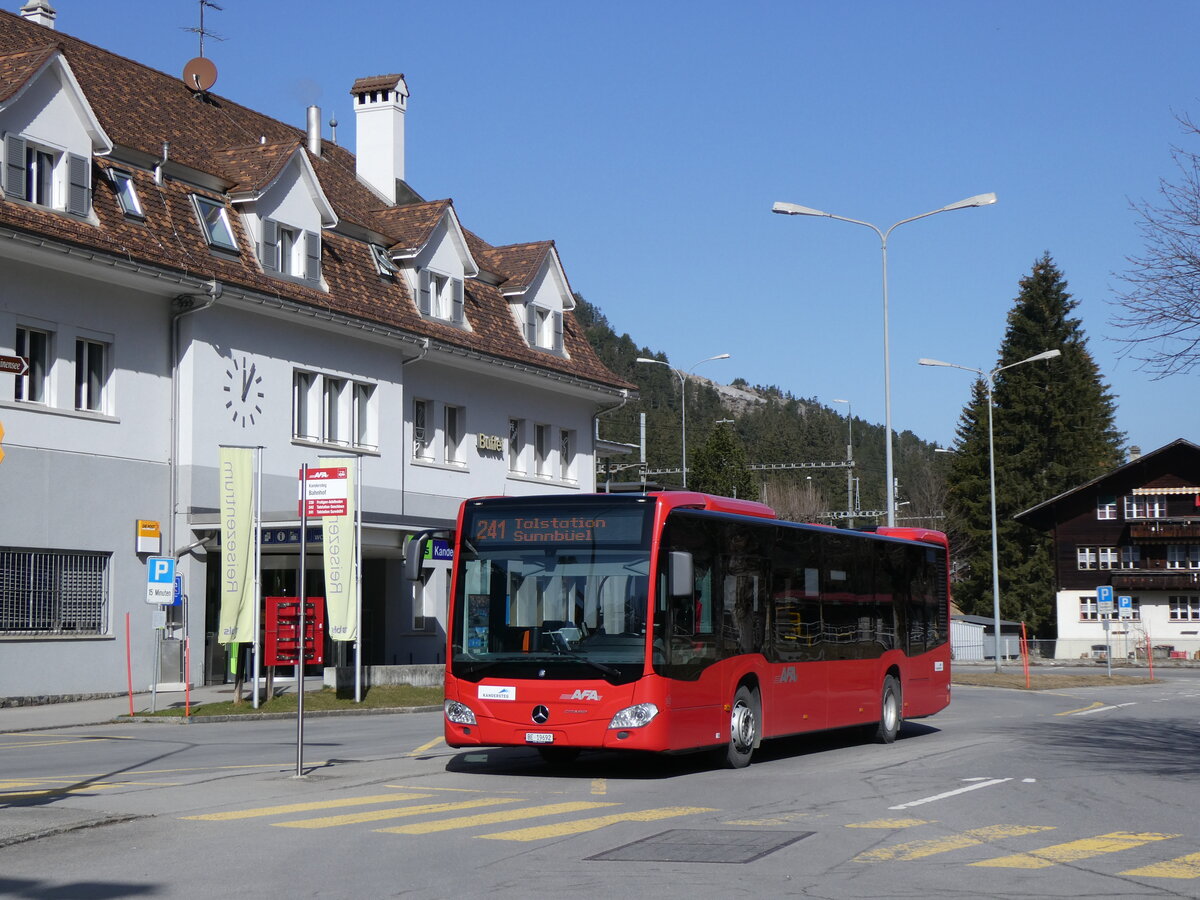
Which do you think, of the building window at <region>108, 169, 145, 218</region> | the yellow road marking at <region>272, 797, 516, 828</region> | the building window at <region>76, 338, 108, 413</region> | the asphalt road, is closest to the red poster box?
the asphalt road

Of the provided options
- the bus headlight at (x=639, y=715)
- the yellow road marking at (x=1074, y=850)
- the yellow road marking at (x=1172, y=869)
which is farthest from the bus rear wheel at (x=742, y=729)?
the yellow road marking at (x=1172, y=869)

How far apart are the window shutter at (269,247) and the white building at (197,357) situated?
0.20 ft

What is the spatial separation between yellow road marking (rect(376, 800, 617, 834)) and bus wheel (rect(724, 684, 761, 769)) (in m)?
3.41

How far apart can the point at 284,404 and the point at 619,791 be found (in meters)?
20.1

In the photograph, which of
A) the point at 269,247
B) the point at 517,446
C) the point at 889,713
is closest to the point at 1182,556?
the point at 517,446

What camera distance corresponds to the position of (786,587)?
687 inches

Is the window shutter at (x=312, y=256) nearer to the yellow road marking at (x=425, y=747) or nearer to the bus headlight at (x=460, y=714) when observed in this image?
the yellow road marking at (x=425, y=747)

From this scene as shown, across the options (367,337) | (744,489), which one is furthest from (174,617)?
(744,489)

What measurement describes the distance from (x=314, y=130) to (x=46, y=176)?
15872mm

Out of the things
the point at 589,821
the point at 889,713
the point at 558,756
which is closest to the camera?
the point at 589,821

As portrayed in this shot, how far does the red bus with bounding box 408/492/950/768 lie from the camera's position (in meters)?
14.4

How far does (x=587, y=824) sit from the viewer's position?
11266 millimetres

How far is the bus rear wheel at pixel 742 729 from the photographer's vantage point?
1602 centimetres

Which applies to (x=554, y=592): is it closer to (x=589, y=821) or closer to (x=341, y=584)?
(x=589, y=821)
